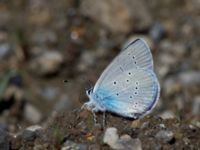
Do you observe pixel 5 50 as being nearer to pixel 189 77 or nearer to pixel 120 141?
pixel 189 77

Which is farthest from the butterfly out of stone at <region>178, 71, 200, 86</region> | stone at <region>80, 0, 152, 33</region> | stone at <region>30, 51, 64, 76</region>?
stone at <region>80, 0, 152, 33</region>

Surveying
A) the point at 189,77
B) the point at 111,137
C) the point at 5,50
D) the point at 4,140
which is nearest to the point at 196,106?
the point at 189,77

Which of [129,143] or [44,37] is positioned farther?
[44,37]

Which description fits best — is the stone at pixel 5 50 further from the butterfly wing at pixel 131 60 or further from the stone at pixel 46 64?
the butterfly wing at pixel 131 60

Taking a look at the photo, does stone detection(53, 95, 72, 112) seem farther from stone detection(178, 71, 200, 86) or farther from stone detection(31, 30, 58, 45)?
stone detection(178, 71, 200, 86)

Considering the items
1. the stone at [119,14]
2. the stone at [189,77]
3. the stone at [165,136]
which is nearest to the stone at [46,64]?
the stone at [119,14]

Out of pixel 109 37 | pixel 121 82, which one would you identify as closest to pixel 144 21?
pixel 109 37

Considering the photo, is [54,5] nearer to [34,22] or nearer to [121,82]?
[34,22]

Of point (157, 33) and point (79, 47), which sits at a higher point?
point (157, 33)
